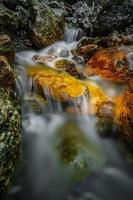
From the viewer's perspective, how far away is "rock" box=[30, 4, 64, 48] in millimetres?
12430

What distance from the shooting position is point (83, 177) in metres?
6.46

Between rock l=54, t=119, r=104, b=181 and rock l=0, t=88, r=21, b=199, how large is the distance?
1237mm

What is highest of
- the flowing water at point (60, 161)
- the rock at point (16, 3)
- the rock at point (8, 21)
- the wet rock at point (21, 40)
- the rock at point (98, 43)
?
the rock at point (16, 3)

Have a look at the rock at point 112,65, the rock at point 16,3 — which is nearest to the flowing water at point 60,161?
the rock at point 112,65

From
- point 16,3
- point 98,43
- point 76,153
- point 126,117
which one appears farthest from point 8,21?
point 76,153

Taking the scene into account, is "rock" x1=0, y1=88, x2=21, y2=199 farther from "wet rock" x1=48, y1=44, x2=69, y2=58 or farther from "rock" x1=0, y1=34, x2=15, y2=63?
"wet rock" x1=48, y1=44, x2=69, y2=58

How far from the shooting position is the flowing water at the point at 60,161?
6184mm

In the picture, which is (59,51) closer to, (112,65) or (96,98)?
(112,65)

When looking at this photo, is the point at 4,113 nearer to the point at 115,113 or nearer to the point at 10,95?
the point at 10,95

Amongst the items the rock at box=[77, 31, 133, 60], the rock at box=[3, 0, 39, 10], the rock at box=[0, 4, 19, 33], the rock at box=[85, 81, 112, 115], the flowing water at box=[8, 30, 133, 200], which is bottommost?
the flowing water at box=[8, 30, 133, 200]

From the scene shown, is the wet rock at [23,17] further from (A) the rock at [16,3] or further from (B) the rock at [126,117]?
(B) the rock at [126,117]

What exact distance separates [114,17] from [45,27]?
290 cm

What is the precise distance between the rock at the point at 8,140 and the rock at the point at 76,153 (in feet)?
4.06

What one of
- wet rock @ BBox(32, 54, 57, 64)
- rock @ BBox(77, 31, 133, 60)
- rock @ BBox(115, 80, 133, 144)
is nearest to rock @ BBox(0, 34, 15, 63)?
wet rock @ BBox(32, 54, 57, 64)
